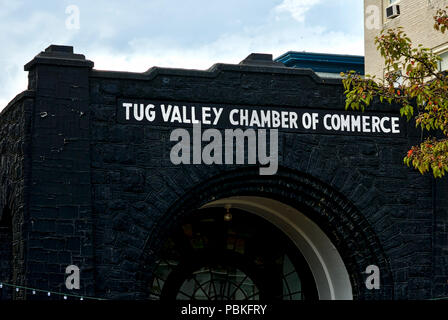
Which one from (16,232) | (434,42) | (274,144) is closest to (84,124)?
(16,232)

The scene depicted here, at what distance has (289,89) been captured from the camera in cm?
1592

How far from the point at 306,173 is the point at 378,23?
12.3 metres

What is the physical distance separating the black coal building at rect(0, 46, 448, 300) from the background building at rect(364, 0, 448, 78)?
8116 millimetres

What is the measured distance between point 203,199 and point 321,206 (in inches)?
81.4

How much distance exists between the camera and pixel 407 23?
25.3 m

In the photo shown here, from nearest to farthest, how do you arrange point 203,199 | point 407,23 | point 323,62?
point 203,199
point 407,23
point 323,62

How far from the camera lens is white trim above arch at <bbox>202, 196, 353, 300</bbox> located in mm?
16719

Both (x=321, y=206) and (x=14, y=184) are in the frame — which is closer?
(x=14, y=184)

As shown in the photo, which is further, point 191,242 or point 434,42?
point 434,42

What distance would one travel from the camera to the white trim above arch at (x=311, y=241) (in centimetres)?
1672

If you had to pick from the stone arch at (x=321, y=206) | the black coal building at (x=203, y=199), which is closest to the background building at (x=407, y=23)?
the black coal building at (x=203, y=199)

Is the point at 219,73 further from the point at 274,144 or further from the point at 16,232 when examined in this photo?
the point at 16,232

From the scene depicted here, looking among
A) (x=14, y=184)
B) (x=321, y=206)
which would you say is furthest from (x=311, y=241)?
(x=14, y=184)

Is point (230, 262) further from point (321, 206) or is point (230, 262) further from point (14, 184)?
point (14, 184)
